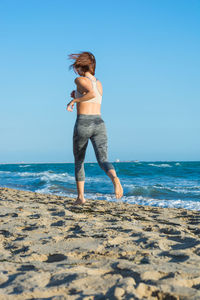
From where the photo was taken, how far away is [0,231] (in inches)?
107

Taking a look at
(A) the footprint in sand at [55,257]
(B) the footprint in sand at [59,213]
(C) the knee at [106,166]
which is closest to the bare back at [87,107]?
(C) the knee at [106,166]

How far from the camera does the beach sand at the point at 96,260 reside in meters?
1.42

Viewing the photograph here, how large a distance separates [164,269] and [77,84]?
2.70 m

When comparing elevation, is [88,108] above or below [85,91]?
below

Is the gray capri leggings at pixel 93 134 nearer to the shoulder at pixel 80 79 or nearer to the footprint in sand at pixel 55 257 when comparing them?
the shoulder at pixel 80 79

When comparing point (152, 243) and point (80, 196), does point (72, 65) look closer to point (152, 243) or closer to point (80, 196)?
point (80, 196)

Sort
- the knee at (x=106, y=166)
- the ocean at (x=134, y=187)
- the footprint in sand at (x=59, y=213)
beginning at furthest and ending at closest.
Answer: the ocean at (x=134, y=187) < the knee at (x=106, y=166) < the footprint in sand at (x=59, y=213)

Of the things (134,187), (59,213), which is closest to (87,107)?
(59,213)

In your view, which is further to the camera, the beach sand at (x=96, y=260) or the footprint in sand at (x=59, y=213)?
the footprint in sand at (x=59, y=213)

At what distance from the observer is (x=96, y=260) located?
1.89m

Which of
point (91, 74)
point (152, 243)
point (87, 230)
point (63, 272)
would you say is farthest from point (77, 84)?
point (63, 272)

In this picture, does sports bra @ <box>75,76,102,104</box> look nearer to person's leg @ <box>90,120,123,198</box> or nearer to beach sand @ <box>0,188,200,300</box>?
person's leg @ <box>90,120,123,198</box>

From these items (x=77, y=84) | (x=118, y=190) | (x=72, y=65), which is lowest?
(x=118, y=190)

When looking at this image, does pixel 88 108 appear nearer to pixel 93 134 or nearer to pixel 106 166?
pixel 93 134
